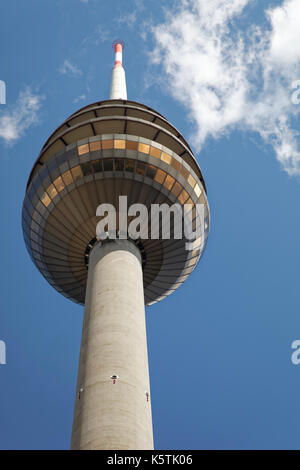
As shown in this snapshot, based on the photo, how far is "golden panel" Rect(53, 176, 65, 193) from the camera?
31.5 metres

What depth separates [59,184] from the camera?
31.5 metres

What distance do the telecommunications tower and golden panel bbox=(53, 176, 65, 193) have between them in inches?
3.2

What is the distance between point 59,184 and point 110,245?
21.2ft

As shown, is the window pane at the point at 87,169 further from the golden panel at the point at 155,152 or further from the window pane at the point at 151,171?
the golden panel at the point at 155,152

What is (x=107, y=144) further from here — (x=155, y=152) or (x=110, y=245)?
(x=110, y=245)

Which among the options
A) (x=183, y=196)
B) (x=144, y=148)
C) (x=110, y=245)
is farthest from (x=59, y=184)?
(x=183, y=196)

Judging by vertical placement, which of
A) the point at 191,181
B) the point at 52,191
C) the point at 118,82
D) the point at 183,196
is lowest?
the point at 52,191

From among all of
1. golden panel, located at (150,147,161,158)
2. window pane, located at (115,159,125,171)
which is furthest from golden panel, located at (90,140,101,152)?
golden panel, located at (150,147,161,158)

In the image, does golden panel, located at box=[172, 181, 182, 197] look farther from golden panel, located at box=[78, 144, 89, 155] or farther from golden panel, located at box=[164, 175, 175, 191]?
golden panel, located at box=[78, 144, 89, 155]

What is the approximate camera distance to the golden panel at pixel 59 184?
3148cm

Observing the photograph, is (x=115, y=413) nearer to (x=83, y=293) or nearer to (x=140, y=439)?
(x=140, y=439)

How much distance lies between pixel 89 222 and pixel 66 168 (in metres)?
4.69

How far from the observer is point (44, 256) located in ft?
114
